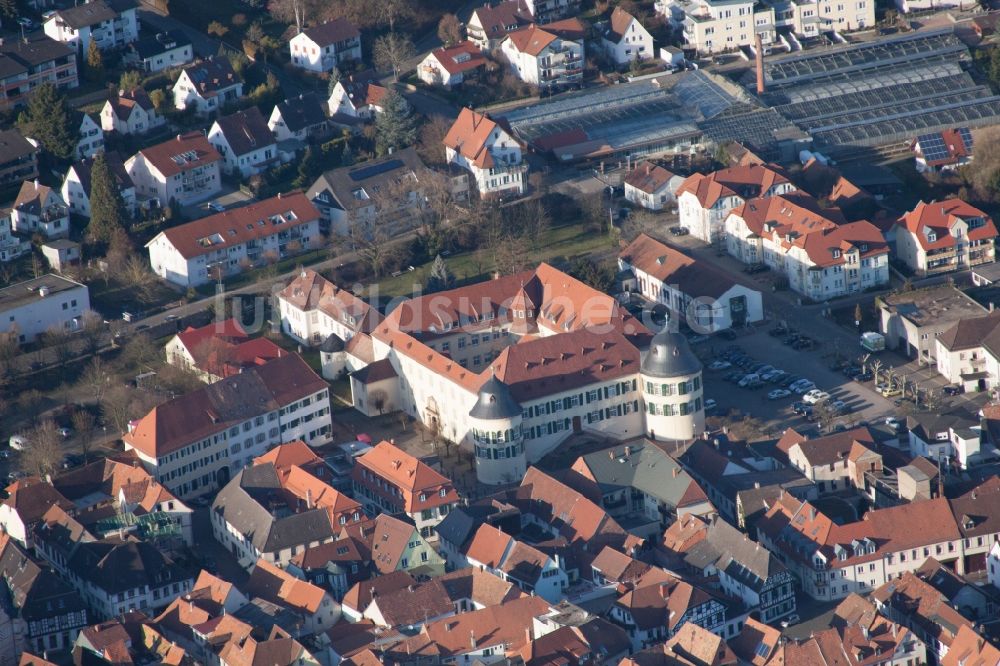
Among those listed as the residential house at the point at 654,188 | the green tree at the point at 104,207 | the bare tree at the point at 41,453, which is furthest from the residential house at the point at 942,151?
the bare tree at the point at 41,453

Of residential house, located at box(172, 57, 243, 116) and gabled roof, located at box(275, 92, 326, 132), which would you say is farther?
residential house, located at box(172, 57, 243, 116)

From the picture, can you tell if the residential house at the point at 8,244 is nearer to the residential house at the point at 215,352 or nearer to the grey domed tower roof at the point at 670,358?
the residential house at the point at 215,352

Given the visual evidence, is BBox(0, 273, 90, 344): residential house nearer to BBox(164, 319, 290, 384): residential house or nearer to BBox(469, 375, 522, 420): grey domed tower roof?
BBox(164, 319, 290, 384): residential house

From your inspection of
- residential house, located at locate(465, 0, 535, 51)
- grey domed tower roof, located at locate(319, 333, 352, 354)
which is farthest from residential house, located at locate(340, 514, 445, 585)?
residential house, located at locate(465, 0, 535, 51)

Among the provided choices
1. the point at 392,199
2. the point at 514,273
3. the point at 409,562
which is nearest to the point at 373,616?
the point at 409,562

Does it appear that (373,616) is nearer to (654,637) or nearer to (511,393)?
(654,637)
